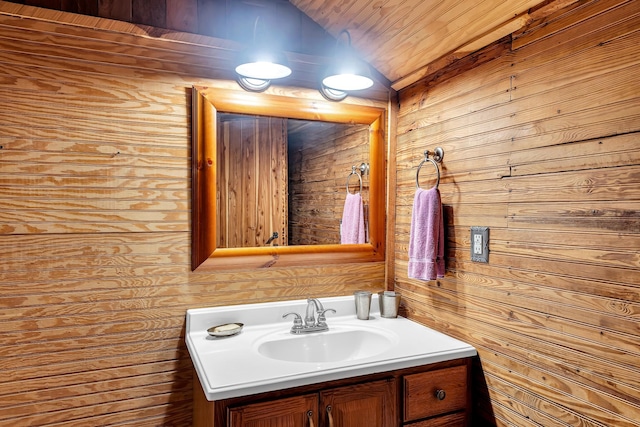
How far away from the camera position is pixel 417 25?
1619 mm

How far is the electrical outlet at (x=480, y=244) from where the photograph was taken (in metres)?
1.52

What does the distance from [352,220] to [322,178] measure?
0.86ft

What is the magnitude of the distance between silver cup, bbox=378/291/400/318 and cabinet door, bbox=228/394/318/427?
0.73 metres

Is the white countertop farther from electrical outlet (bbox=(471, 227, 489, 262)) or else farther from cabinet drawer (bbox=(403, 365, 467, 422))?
electrical outlet (bbox=(471, 227, 489, 262))

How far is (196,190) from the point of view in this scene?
1.74 metres

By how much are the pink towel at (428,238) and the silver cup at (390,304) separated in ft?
0.84

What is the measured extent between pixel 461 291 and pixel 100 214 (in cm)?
145

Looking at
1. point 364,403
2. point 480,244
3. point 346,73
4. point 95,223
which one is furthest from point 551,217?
point 95,223

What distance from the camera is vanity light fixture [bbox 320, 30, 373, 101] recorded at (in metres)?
1.75

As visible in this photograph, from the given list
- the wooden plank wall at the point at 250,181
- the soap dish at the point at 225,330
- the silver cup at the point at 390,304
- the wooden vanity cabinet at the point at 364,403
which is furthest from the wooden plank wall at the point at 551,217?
the soap dish at the point at 225,330

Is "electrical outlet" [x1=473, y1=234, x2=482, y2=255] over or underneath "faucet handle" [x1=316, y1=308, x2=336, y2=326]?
over

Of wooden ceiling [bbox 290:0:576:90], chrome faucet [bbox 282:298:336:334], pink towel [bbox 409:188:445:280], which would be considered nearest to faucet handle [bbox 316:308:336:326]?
chrome faucet [bbox 282:298:336:334]

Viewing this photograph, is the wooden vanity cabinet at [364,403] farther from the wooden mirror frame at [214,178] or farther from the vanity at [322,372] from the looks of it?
the wooden mirror frame at [214,178]

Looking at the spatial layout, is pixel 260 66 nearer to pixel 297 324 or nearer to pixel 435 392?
pixel 297 324
